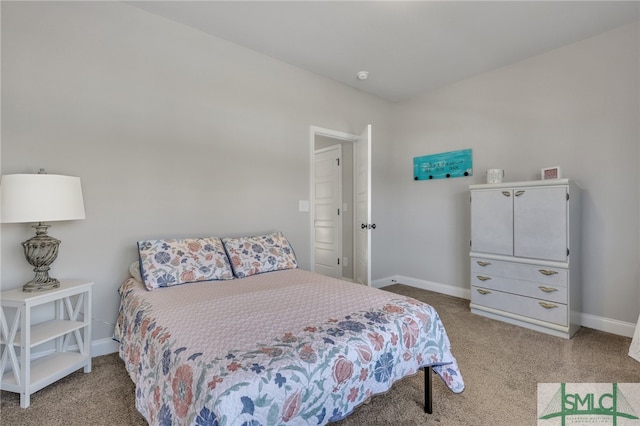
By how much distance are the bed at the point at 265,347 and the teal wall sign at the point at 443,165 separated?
2.46 meters

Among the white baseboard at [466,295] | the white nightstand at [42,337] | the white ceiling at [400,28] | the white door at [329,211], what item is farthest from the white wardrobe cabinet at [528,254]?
the white nightstand at [42,337]

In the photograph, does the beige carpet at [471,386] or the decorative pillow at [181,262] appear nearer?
the beige carpet at [471,386]

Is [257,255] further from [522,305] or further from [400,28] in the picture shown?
[522,305]

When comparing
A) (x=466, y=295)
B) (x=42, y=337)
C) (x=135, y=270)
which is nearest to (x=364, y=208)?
(x=466, y=295)

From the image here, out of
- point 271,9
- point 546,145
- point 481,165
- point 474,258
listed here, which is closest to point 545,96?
point 546,145

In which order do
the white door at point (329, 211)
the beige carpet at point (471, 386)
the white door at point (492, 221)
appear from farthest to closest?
the white door at point (329, 211) → the white door at point (492, 221) → the beige carpet at point (471, 386)

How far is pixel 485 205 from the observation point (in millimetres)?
3027

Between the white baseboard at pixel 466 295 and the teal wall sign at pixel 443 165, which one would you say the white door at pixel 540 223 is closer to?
the white baseboard at pixel 466 295

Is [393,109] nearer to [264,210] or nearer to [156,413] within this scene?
[264,210]

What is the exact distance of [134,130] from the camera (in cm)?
235

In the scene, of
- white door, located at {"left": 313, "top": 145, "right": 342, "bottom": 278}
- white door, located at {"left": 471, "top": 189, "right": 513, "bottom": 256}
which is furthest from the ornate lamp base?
white door, located at {"left": 471, "top": 189, "right": 513, "bottom": 256}

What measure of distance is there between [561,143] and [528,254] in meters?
1.16

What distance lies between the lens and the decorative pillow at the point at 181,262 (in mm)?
2092

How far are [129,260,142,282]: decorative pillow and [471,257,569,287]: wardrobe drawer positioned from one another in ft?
10.2
